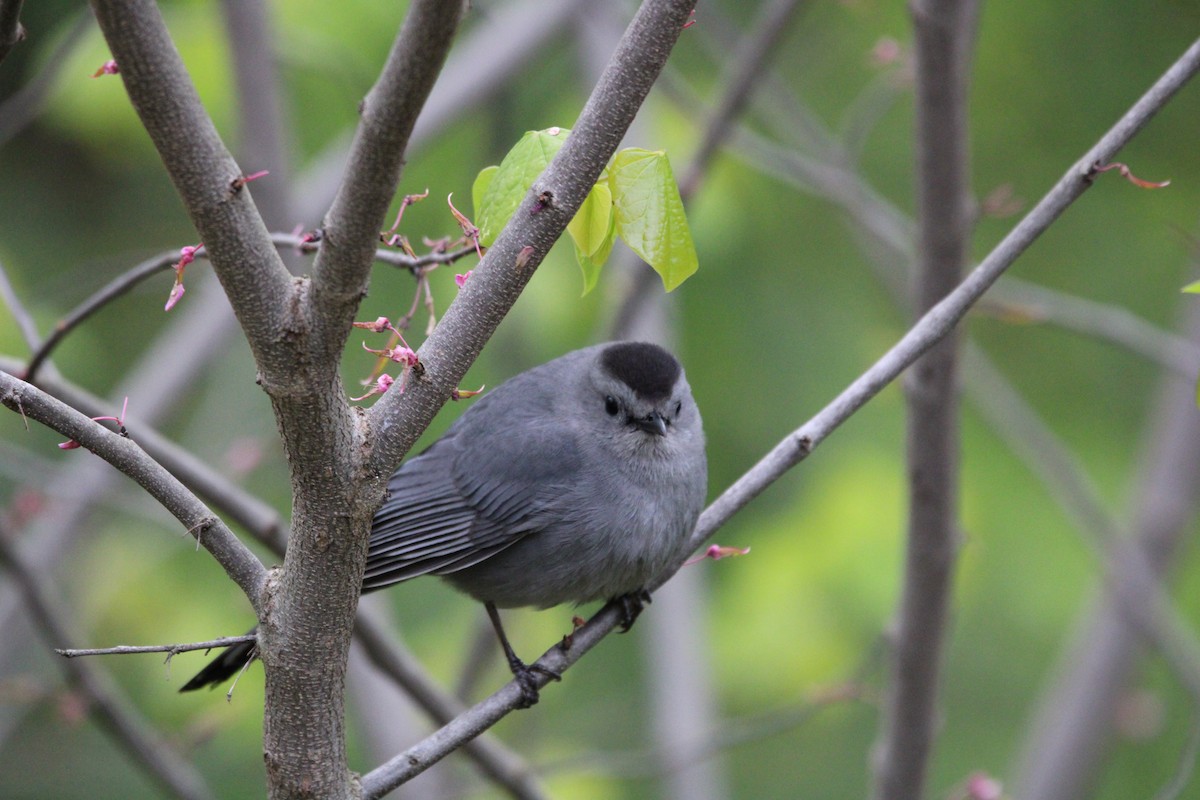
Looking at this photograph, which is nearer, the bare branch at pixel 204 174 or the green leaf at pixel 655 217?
the bare branch at pixel 204 174

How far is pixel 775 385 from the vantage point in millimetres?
5891

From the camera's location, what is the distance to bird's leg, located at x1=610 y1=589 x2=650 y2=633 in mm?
3096

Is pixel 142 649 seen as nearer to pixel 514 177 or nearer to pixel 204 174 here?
pixel 204 174

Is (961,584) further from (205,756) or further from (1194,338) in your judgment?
(205,756)

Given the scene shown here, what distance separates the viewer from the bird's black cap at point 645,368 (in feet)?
11.3

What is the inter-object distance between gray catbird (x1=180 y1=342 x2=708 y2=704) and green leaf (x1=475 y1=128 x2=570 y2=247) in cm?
129

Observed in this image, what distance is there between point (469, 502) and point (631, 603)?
1.93 ft

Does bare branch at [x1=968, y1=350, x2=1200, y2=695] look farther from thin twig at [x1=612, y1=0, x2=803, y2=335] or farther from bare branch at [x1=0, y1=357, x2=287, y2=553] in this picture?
bare branch at [x1=0, y1=357, x2=287, y2=553]

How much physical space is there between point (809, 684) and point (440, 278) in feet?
8.03

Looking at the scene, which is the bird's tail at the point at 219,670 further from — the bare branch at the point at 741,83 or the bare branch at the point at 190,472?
the bare branch at the point at 741,83

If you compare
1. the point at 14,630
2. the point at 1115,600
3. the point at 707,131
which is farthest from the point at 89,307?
the point at 1115,600

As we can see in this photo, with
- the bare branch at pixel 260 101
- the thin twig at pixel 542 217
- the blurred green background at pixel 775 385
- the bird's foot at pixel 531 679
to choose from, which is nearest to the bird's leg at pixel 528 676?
the bird's foot at pixel 531 679

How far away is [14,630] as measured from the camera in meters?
4.88

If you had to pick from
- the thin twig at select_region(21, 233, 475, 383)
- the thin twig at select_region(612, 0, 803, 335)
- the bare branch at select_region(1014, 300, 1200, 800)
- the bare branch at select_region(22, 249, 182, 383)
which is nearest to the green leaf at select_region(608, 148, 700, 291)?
the thin twig at select_region(21, 233, 475, 383)
